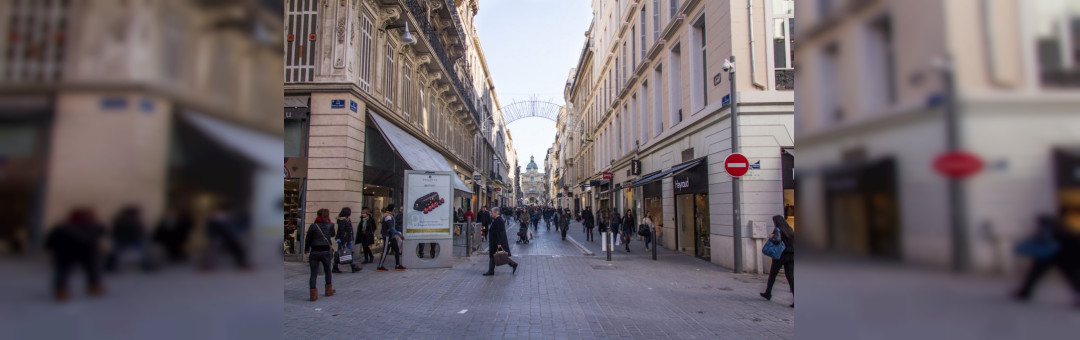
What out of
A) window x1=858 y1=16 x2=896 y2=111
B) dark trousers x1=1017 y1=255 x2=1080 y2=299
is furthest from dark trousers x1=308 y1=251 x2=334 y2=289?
dark trousers x1=1017 y1=255 x2=1080 y2=299

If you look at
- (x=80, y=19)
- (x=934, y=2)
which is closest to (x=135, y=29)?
(x=80, y=19)

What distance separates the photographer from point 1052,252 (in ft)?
2.33

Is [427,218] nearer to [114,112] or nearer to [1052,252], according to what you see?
[114,112]

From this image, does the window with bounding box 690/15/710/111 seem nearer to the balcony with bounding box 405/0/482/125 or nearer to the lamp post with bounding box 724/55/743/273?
the lamp post with bounding box 724/55/743/273

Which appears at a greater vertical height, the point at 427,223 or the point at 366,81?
the point at 366,81

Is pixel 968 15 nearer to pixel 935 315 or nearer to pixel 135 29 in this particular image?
pixel 935 315

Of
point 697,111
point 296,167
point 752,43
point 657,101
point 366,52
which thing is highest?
point 366,52

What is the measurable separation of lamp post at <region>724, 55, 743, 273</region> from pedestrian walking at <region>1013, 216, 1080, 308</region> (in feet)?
35.4

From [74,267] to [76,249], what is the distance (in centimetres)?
3

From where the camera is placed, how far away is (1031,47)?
28.0 inches

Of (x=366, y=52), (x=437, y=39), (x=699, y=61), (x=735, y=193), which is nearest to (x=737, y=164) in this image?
(x=735, y=193)

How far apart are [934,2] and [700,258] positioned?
15121 millimetres

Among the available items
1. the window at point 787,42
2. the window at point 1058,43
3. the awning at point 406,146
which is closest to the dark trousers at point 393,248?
the awning at point 406,146

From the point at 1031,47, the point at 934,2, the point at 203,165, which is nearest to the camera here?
the point at 1031,47
